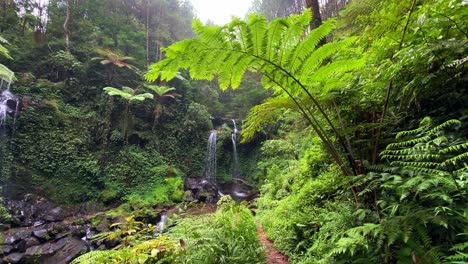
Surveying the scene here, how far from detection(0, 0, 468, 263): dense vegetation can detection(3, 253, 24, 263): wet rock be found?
118 inches

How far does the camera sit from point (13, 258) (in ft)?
20.5

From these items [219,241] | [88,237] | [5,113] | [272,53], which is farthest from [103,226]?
[272,53]

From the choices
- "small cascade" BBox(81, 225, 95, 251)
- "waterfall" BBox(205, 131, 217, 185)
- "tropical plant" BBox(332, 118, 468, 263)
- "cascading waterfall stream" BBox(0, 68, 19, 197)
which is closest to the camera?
"tropical plant" BBox(332, 118, 468, 263)

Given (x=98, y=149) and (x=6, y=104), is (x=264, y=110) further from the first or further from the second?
(x=6, y=104)

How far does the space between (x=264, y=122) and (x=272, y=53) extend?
2.45 feet

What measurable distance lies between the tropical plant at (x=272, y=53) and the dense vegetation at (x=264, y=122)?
11 millimetres

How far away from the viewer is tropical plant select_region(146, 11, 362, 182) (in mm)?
1878

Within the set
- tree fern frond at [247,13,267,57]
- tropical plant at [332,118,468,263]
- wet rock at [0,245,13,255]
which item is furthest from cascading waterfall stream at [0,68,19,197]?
tropical plant at [332,118,468,263]

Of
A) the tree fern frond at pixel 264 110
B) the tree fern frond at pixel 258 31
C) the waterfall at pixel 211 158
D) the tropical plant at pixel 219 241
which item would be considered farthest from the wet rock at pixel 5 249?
the waterfall at pixel 211 158

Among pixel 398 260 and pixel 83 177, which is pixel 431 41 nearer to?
pixel 398 260

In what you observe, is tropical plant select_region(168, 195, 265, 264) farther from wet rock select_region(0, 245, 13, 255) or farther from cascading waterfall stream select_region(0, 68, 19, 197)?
cascading waterfall stream select_region(0, 68, 19, 197)

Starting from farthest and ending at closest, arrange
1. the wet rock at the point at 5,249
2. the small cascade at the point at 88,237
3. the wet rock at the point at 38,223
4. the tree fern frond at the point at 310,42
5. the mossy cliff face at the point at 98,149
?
the mossy cliff face at the point at 98,149
the wet rock at the point at 38,223
the small cascade at the point at 88,237
the wet rock at the point at 5,249
the tree fern frond at the point at 310,42

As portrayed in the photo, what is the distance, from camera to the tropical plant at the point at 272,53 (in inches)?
73.9

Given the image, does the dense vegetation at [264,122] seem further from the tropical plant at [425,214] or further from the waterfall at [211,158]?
the waterfall at [211,158]
